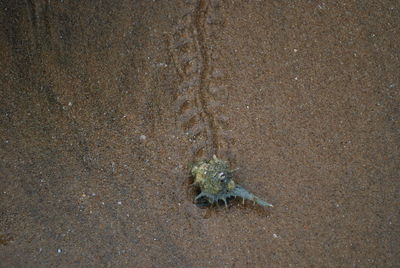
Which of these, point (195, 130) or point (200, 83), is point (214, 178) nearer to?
point (195, 130)

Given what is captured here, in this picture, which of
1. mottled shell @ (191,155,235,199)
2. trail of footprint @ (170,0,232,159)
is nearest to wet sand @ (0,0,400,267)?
trail of footprint @ (170,0,232,159)

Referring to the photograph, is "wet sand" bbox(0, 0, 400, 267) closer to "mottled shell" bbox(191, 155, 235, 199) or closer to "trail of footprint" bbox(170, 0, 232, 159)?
"trail of footprint" bbox(170, 0, 232, 159)

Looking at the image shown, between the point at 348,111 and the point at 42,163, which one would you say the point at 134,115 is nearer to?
the point at 42,163

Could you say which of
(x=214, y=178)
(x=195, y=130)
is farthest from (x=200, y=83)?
(x=214, y=178)

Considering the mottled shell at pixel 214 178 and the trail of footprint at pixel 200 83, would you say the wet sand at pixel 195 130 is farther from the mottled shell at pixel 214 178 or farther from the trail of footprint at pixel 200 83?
the mottled shell at pixel 214 178

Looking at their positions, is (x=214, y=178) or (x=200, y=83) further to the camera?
(x=200, y=83)

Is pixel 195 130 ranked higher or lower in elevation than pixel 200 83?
lower

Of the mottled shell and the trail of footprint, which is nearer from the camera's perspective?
the mottled shell

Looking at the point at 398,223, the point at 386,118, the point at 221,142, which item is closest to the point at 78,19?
the point at 221,142
